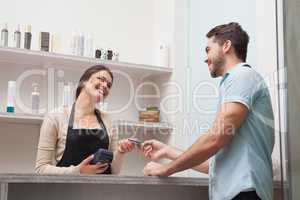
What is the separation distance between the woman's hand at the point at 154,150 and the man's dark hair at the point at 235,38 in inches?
19.7

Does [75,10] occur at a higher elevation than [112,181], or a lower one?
higher

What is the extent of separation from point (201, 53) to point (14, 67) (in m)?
1.14

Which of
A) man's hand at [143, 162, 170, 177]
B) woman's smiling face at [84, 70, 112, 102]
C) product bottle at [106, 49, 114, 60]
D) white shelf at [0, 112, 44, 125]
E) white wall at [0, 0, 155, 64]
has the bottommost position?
man's hand at [143, 162, 170, 177]

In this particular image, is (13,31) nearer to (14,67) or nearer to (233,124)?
(14,67)

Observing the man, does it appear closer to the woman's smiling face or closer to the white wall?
the woman's smiling face

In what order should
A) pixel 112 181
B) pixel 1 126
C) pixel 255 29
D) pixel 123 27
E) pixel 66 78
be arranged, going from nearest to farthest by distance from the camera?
pixel 112 181, pixel 255 29, pixel 1 126, pixel 66 78, pixel 123 27

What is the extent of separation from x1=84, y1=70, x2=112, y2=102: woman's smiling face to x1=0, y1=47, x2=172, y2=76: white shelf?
0.28 m

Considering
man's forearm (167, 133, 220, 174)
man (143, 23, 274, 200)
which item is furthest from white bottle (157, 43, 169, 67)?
man's forearm (167, 133, 220, 174)

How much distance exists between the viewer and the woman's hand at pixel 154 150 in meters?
1.77

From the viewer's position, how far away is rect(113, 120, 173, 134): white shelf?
2659 millimetres

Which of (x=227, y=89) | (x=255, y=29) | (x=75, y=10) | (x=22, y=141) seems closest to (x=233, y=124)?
(x=227, y=89)

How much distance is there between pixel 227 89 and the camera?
4.52ft

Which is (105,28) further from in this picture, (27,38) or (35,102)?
(35,102)

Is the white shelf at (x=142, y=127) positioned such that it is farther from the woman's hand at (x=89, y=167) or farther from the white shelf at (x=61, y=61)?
the woman's hand at (x=89, y=167)
